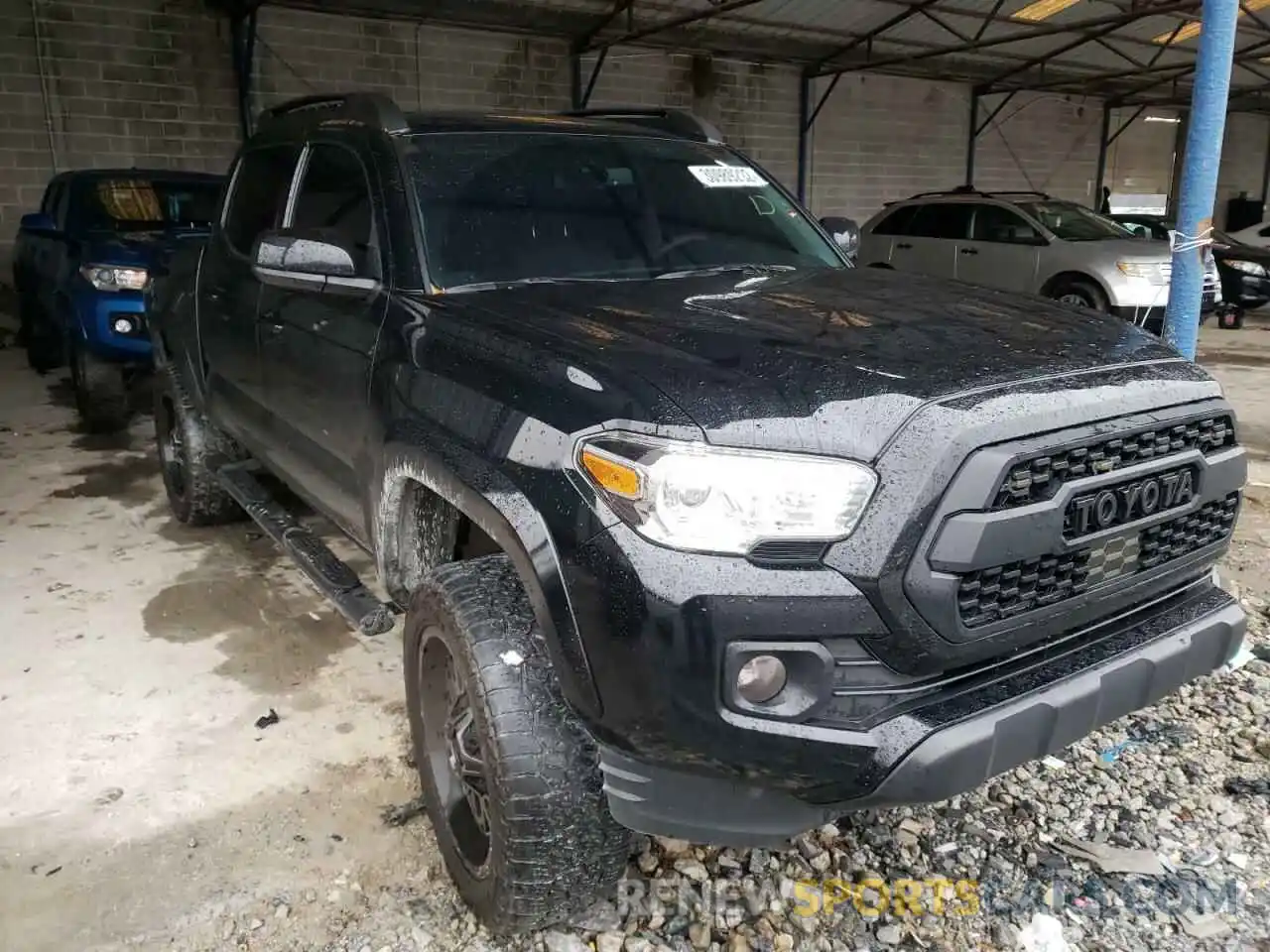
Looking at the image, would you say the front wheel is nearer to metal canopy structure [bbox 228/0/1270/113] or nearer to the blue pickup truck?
the blue pickup truck

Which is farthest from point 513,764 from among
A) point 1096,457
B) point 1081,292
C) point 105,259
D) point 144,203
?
point 1081,292

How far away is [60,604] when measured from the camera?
4090 millimetres

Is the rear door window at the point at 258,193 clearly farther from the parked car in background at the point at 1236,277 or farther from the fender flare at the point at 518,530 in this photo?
the parked car in background at the point at 1236,277

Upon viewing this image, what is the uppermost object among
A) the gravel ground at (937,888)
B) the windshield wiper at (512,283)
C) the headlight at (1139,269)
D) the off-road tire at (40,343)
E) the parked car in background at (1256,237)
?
the windshield wiper at (512,283)

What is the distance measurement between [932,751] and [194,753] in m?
2.30

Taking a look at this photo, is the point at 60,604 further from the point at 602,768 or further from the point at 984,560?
the point at 984,560

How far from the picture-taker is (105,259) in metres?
6.68

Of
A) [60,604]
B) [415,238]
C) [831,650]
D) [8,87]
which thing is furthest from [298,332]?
[8,87]

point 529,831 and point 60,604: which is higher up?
point 529,831

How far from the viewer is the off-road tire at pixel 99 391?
6.76m

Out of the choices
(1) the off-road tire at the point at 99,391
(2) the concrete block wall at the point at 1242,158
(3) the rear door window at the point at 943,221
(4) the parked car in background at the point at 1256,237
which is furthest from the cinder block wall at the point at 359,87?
(2) the concrete block wall at the point at 1242,158

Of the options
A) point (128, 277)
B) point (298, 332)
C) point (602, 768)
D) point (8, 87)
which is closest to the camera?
point (602, 768)

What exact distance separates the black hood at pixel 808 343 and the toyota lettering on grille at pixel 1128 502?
0.86ft

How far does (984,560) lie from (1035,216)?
34.8 feet
